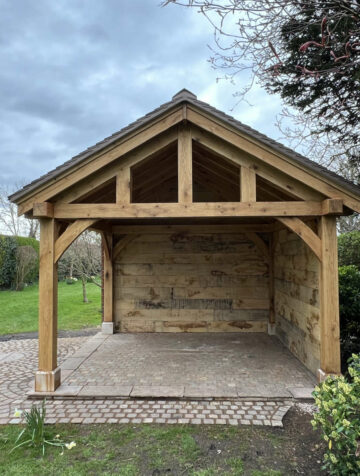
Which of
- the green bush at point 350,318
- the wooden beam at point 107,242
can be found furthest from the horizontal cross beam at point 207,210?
the wooden beam at point 107,242

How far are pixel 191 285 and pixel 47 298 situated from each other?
370cm

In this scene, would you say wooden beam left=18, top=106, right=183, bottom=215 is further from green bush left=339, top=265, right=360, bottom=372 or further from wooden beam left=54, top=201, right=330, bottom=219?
green bush left=339, top=265, right=360, bottom=372

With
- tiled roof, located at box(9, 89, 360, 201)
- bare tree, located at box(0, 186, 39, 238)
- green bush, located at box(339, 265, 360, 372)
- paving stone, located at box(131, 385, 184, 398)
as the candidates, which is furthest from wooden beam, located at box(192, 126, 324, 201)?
bare tree, located at box(0, 186, 39, 238)

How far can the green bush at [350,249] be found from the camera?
285 inches

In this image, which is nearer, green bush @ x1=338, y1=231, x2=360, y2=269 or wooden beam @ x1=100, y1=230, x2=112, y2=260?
wooden beam @ x1=100, y1=230, x2=112, y2=260

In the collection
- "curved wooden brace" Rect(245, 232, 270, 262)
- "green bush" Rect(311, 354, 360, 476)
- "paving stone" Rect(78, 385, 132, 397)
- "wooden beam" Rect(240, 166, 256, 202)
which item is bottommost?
"paving stone" Rect(78, 385, 132, 397)

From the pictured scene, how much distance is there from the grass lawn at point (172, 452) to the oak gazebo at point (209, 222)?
115cm

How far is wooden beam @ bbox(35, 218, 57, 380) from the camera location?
13.2ft

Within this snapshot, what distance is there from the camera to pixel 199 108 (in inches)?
156

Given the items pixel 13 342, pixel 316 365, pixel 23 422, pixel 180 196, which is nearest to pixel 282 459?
pixel 316 365

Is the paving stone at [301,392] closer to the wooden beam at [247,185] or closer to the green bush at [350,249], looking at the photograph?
the wooden beam at [247,185]

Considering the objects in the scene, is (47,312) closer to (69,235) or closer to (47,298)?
(47,298)

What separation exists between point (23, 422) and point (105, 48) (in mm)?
9646

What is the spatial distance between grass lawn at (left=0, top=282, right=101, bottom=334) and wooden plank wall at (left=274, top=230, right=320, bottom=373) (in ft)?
17.5
